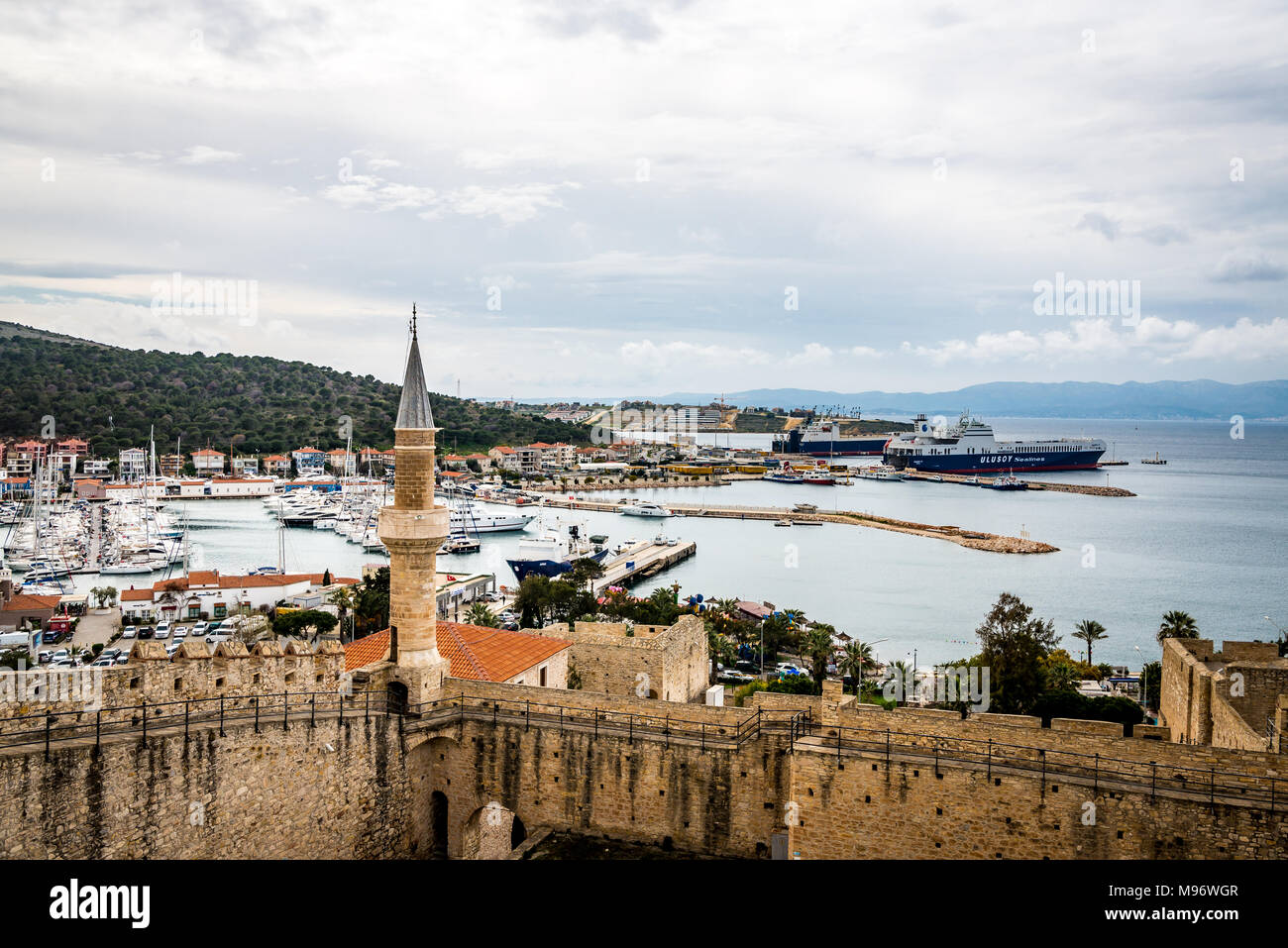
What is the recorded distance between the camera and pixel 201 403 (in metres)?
138

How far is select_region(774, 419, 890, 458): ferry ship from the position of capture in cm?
18100

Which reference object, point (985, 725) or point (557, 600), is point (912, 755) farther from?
point (557, 600)

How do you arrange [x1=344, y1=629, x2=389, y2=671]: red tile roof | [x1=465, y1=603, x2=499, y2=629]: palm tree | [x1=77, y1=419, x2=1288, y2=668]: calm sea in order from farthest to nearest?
[x1=77, y1=419, x2=1288, y2=668]: calm sea
[x1=465, y1=603, x2=499, y2=629]: palm tree
[x1=344, y1=629, x2=389, y2=671]: red tile roof

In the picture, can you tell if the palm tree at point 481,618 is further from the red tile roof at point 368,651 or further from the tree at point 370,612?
the red tile roof at point 368,651

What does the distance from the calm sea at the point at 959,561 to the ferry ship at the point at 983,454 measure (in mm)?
25015

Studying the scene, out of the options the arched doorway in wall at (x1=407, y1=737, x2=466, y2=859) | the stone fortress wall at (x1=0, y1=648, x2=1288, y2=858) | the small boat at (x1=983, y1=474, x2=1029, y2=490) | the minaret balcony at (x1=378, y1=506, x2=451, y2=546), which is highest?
the minaret balcony at (x1=378, y1=506, x2=451, y2=546)

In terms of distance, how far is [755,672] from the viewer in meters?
30.9

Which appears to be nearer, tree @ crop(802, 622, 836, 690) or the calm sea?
tree @ crop(802, 622, 836, 690)

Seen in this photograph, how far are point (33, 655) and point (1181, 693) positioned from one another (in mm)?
34208

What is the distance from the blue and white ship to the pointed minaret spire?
42.1 m

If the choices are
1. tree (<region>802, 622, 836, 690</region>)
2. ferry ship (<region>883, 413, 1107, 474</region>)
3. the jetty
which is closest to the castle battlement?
tree (<region>802, 622, 836, 690</region>)

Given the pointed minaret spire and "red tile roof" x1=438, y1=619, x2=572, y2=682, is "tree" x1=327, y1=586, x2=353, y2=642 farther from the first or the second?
the pointed minaret spire

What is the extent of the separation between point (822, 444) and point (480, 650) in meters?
170
